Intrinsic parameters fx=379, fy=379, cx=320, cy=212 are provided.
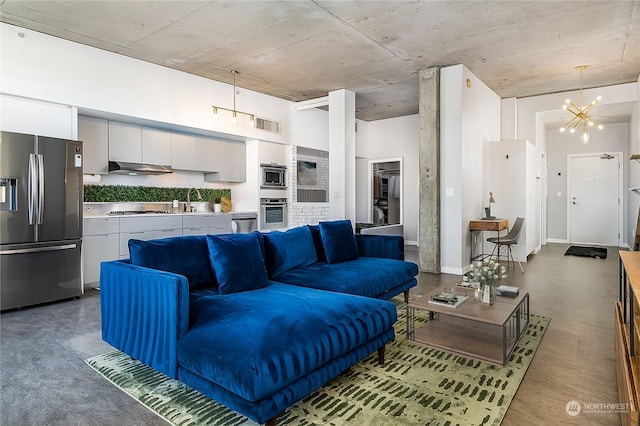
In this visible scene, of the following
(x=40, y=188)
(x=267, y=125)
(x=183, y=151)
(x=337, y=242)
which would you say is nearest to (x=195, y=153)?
(x=183, y=151)

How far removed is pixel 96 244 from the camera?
470cm

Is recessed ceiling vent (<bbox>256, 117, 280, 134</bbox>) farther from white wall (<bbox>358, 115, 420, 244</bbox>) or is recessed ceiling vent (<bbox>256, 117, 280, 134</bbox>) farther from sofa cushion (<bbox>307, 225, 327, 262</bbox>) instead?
sofa cushion (<bbox>307, 225, 327, 262</bbox>)

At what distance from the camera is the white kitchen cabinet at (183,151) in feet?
18.8

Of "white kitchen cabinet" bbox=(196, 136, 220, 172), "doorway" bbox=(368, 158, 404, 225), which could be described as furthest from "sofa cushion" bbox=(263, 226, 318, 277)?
"doorway" bbox=(368, 158, 404, 225)

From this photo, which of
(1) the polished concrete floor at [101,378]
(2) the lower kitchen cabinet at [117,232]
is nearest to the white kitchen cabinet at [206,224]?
(2) the lower kitchen cabinet at [117,232]

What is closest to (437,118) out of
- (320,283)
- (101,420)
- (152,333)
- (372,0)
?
Answer: (372,0)

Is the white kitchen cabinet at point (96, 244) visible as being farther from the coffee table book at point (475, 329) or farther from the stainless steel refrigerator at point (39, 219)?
the coffee table book at point (475, 329)

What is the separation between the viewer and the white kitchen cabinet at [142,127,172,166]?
5.37 m

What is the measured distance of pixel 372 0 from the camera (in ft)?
12.0

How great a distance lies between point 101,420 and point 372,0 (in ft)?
12.8

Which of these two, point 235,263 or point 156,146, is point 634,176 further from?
point 156,146

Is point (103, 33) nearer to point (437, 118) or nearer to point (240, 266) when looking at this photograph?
point (240, 266)

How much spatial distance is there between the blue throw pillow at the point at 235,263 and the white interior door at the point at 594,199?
29.0 feet

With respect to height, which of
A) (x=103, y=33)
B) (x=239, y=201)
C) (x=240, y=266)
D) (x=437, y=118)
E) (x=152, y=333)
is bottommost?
(x=152, y=333)
